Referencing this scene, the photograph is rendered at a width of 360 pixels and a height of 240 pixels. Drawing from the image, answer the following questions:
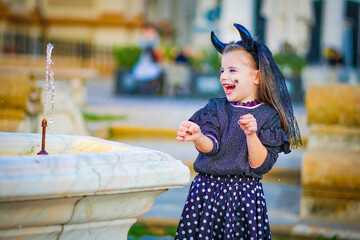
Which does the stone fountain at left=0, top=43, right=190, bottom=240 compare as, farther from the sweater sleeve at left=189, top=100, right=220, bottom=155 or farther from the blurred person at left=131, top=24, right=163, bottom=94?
the blurred person at left=131, top=24, right=163, bottom=94

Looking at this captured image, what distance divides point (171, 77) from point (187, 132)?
12667mm

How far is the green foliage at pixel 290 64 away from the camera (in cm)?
1399

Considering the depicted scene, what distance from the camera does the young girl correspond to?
2693 mm

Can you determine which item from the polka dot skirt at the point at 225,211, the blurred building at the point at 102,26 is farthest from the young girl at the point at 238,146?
the blurred building at the point at 102,26

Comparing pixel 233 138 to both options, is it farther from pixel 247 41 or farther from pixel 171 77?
pixel 171 77

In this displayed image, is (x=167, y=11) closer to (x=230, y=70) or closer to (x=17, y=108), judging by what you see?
(x=17, y=108)

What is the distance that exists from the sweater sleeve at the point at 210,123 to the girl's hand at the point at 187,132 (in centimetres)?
19

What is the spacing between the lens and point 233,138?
2.78m

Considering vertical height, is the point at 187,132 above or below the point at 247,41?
below

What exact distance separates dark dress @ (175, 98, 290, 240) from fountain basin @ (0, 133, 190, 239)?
38 centimetres

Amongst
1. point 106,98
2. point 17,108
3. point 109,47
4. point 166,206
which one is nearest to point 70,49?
point 109,47

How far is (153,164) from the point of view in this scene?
230cm

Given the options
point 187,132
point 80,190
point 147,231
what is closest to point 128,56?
point 147,231

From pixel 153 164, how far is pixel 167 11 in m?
26.6
